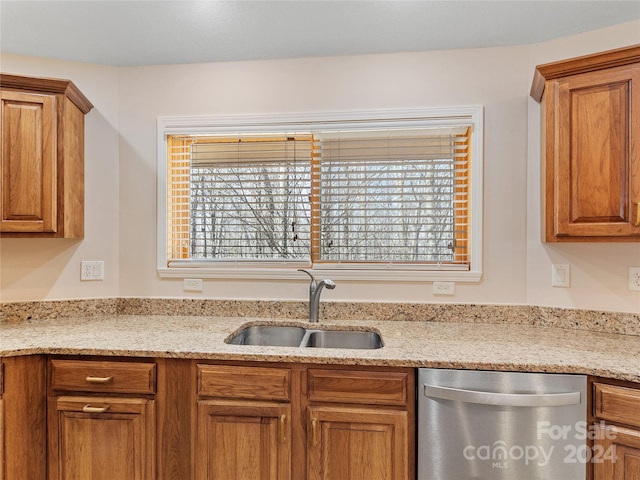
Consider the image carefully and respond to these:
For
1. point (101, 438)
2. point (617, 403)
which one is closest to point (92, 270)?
point (101, 438)

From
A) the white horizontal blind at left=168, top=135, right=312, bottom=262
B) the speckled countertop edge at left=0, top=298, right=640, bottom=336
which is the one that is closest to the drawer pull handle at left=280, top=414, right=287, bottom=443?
the speckled countertop edge at left=0, top=298, right=640, bottom=336

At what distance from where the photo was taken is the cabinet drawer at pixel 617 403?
1.20 metres

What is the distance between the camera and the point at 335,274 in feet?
6.59

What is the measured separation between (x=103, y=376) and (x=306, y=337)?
901 mm

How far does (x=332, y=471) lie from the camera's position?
4.46 feet

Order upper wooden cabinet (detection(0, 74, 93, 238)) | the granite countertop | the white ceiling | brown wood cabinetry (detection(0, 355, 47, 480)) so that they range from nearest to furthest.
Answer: the granite countertop
brown wood cabinetry (detection(0, 355, 47, 480))
the white ceiling
upper wooden cabinet (detection(0, 74, 93, 238))

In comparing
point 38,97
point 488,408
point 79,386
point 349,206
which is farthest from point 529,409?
point 38,97

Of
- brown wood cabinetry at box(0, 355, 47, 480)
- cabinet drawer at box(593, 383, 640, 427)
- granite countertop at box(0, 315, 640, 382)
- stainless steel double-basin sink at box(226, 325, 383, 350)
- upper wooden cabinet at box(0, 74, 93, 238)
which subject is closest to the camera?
cabinet drawer at box(593, 383, 640, 427)

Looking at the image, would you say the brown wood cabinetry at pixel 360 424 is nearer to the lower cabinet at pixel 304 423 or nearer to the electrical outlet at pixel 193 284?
the lower cabinet at pixel 304 423

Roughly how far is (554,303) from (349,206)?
1.18 metres

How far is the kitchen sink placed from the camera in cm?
187

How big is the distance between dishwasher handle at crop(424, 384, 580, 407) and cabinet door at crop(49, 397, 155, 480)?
1.18 m

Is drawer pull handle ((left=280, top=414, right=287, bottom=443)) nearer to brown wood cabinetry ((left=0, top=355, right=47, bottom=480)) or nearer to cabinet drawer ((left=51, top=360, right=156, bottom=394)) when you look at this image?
cabinet drawer ((left=51, top=360, right=156, bottom=394))

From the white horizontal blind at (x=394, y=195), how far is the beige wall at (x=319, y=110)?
15 cm
